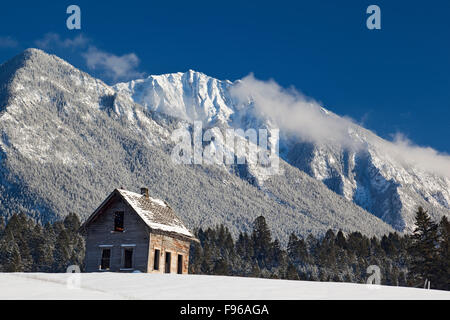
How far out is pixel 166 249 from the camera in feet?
145

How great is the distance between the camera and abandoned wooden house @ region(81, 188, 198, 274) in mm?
42000

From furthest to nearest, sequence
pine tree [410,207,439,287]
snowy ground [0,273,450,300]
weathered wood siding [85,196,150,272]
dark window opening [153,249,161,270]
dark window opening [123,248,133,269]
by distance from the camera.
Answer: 1. pine tree [410,207,439,287]
2. dark window opening [123,248,133,269]
3. dark window opening [153,249,161,270]
4. weathered wood siding [85,196,150,272]
5. snowy ground [0,273,450,300]

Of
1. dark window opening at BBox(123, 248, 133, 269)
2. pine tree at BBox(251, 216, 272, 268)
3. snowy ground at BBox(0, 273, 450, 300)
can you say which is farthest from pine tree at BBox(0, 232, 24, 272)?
snowy ground at BBox(0, 273, 450, 300)

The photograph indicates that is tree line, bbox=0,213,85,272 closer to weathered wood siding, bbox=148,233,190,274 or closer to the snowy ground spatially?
weathered wood siding, bbox=148,233,190,274

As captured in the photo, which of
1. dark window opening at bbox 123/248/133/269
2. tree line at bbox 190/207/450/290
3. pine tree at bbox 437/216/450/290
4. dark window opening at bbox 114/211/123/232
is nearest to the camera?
dark window opening at bbox 123/248/133/269

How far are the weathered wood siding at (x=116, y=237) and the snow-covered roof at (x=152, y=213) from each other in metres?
0.51

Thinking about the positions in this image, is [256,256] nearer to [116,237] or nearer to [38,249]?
[38,249]

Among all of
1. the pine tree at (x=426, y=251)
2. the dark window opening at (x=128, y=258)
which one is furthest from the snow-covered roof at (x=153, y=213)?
the pine tree at (x=426, y=251)

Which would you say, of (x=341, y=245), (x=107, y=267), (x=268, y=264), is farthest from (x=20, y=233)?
(x=107, y=267)

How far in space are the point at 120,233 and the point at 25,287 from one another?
2071 centimetres

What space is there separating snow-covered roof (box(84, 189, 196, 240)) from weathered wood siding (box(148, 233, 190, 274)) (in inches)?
28.5

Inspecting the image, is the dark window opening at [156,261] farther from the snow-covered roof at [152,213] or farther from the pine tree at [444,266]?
the pine tree at [444,266]
